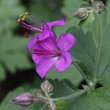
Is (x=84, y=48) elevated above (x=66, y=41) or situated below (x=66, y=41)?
below

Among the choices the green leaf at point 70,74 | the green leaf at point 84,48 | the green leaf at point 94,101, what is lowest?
the green leaf at point 70,74

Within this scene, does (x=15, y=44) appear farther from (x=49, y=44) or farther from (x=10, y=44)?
(x=49, y=44)

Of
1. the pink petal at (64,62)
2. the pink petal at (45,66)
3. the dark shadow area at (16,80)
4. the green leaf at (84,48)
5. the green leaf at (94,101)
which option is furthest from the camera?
the dark shadow area at (16,80)

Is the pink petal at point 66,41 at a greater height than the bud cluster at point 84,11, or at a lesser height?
lesser

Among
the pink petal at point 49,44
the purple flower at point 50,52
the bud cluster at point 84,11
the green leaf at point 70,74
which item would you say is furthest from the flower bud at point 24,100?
the green leaf at point 70,74

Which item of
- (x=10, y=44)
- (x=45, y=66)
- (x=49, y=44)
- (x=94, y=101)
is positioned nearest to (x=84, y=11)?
(x=49, y=44)

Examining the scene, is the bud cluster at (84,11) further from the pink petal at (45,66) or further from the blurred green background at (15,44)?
the blurred green background at (15,44)
